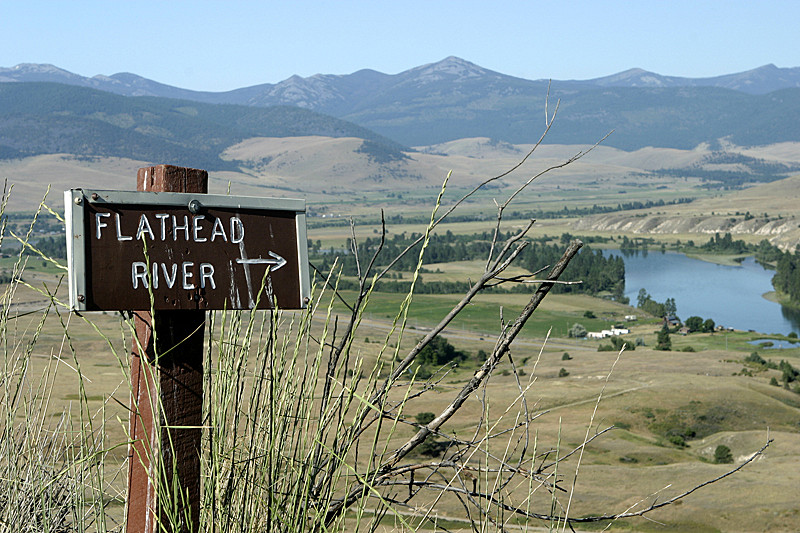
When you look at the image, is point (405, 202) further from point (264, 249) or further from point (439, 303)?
point (264, 249)

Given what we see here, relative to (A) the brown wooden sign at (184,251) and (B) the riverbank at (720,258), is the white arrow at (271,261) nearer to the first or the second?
(A) the brown wooden sign at (184,251)

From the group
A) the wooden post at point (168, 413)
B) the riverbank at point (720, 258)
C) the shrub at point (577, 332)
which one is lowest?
the shrub at point (577, 332)

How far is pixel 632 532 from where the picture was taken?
18.0m

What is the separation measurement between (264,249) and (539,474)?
1.07 m

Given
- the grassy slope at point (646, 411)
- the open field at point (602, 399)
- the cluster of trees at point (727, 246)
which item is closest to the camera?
the open field at point (602, 399)

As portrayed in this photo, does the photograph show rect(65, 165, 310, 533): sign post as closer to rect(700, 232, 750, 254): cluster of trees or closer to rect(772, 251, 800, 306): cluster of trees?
rect(772, 251, 800, 306): cluster of trees

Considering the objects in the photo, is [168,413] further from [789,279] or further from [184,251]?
[789,279]

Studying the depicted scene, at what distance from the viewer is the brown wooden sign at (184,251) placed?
2.22 m

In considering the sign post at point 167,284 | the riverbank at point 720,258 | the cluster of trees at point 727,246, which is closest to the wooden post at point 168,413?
the sign post at point 167,284

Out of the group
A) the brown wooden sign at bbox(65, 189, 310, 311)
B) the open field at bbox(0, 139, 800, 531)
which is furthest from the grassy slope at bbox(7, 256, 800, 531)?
the brown wooden sign at bbox(65, 189, 310, 311)

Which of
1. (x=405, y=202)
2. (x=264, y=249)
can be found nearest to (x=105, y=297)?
(x=264, y=249)

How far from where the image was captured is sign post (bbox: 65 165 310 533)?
7.27ft

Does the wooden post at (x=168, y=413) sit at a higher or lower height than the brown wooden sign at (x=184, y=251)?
lower

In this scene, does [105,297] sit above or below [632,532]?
above
